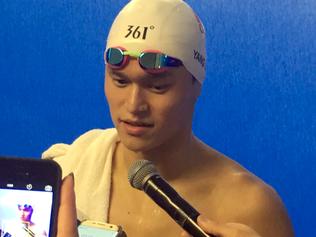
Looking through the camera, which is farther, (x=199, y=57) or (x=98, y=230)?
(x=199, y=57)

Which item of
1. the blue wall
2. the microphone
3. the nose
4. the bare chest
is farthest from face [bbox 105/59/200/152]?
the blue wall

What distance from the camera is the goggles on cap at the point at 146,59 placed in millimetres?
717

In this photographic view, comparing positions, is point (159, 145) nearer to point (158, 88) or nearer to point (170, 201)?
point (158, 88)

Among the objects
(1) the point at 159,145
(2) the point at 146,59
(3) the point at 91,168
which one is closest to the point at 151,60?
(2) the point at 146,59

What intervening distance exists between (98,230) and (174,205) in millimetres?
192

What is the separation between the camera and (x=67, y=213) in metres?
0.45

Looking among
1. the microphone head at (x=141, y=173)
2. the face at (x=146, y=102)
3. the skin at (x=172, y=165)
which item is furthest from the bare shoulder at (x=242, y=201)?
the microphone head at (x=141, y=173)

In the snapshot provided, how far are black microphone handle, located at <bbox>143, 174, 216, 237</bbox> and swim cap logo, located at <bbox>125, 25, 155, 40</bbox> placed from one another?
0.28 metres

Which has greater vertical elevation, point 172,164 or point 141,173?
point 172,164

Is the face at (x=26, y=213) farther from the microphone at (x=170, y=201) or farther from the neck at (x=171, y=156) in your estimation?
the neck at (x=171, y=156)

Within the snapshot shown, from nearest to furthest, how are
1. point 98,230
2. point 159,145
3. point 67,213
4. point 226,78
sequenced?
point 67,213 < point 98,230 < point 159,145 < point 226,78

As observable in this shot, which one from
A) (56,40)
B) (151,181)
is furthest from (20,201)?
(56,40)

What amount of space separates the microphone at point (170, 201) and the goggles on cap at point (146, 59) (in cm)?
22

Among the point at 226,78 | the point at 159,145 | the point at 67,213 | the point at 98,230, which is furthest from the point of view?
the point at 226,78
